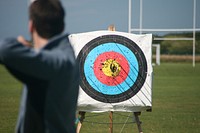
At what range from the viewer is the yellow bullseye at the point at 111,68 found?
17.5 feet

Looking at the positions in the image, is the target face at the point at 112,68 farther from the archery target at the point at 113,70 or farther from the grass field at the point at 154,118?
the grass field at the point at 154,118

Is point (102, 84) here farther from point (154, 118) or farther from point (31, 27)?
point (31, 27)

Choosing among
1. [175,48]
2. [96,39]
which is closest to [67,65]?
[96,39]

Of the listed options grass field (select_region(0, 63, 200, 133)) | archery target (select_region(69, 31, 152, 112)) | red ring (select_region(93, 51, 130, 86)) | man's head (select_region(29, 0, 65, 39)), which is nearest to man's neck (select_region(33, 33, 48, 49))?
man's head (select_region(29, 0, 65, 39))

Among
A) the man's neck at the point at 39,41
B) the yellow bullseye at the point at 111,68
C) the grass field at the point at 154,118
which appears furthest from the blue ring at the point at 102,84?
the man's neck at the point at 39,41

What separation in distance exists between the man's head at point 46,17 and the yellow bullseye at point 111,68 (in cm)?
372

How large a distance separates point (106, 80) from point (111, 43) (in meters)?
0.42

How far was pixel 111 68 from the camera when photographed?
5.34m

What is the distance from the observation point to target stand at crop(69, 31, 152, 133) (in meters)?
5.17

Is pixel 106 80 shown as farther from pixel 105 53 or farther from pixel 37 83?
pixel 37 83

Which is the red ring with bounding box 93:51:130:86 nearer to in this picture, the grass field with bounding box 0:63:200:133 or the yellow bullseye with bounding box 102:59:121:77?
the yellow bullseye with bounding box 102:59:121:77

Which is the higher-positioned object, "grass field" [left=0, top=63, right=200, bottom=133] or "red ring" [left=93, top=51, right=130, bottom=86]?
"red ring" [left=93, top=51, right=130, bottom=86]

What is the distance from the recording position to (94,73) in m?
5.27

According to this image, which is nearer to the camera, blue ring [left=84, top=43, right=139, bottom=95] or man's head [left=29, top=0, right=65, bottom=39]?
man's head [left=29, top=0, right=65, bottom=39]
